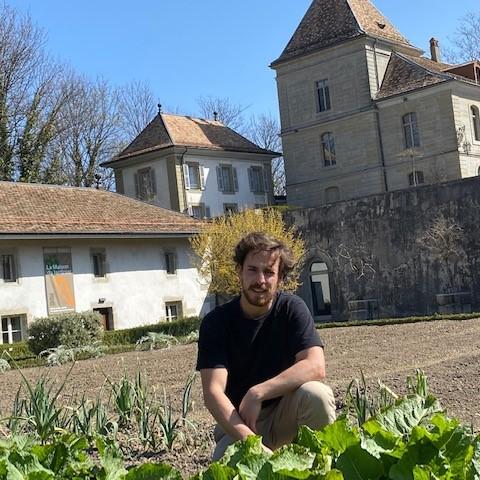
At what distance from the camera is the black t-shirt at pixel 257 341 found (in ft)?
13.0

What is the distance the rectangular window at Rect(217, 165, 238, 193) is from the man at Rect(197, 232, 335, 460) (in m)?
36.9

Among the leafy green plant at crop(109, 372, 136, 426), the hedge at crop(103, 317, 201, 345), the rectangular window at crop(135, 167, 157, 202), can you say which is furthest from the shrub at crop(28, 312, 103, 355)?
the rectangular window at crop(135, 167, 157, 202)

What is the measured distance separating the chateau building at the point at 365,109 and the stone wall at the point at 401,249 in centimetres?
992

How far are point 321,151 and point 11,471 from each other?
123 ft

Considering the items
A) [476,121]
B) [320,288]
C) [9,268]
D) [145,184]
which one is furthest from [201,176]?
[9,268]

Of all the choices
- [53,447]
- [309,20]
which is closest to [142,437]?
[53,447]

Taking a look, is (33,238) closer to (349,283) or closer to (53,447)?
(349,283)

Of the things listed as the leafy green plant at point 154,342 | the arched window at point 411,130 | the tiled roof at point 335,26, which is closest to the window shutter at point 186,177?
the tiled roof at point 335,26

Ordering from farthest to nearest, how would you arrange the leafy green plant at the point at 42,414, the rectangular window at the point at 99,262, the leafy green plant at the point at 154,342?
1. the rectangular window at the point at 99,262
2. the leafy green plant at the point at 154,342
3. the leafy green plant at the point at 42,414

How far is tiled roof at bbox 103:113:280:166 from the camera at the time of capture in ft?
132

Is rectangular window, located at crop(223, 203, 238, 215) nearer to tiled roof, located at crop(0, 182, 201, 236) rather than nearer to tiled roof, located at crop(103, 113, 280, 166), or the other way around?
tiled roof, located at crop(103, 113, 280, 166)

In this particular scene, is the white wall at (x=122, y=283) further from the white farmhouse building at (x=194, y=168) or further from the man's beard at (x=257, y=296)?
the man's beard at (x=257, y=296)

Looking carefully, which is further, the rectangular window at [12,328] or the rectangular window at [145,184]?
the rectangular window at [145,184]

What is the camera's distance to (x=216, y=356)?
3.90 m
